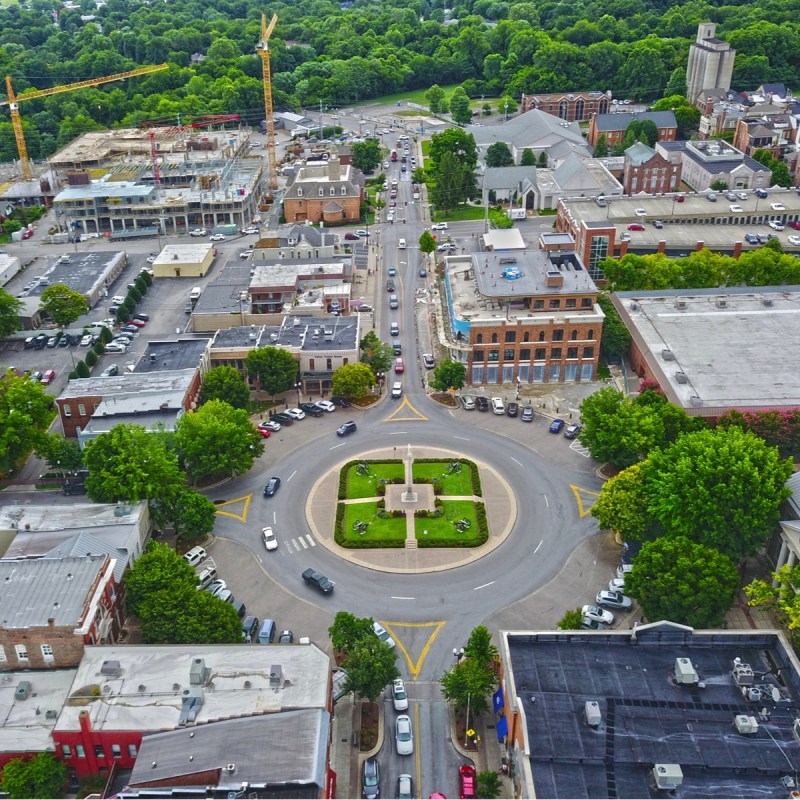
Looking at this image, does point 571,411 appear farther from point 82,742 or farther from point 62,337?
point 62,337

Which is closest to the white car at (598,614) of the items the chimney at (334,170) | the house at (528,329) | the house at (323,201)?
the house at (528,329)

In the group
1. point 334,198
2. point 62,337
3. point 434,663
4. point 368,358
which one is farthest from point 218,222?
point 434,663

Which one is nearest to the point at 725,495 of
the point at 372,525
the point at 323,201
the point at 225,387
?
the point at 372,525

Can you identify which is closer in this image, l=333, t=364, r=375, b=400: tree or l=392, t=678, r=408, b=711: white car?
l=392, t=678, r=408, b=711: white car

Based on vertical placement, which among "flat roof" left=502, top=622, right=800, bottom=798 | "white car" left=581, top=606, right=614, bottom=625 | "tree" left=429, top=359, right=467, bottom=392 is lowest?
"white car" left=581, top=606, right=614, bottom=625

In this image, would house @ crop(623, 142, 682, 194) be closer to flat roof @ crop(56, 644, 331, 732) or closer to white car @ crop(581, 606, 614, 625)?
white car @ crop(581, 606, 614, 625)

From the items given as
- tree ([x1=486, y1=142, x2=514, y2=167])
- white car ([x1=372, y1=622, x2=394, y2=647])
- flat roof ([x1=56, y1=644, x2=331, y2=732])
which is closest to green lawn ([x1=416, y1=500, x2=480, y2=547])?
white car ([x1=372, y1=622, x2=394, y2=647])

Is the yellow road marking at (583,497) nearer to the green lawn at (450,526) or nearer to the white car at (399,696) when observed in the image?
the green lawn at (450,526)
